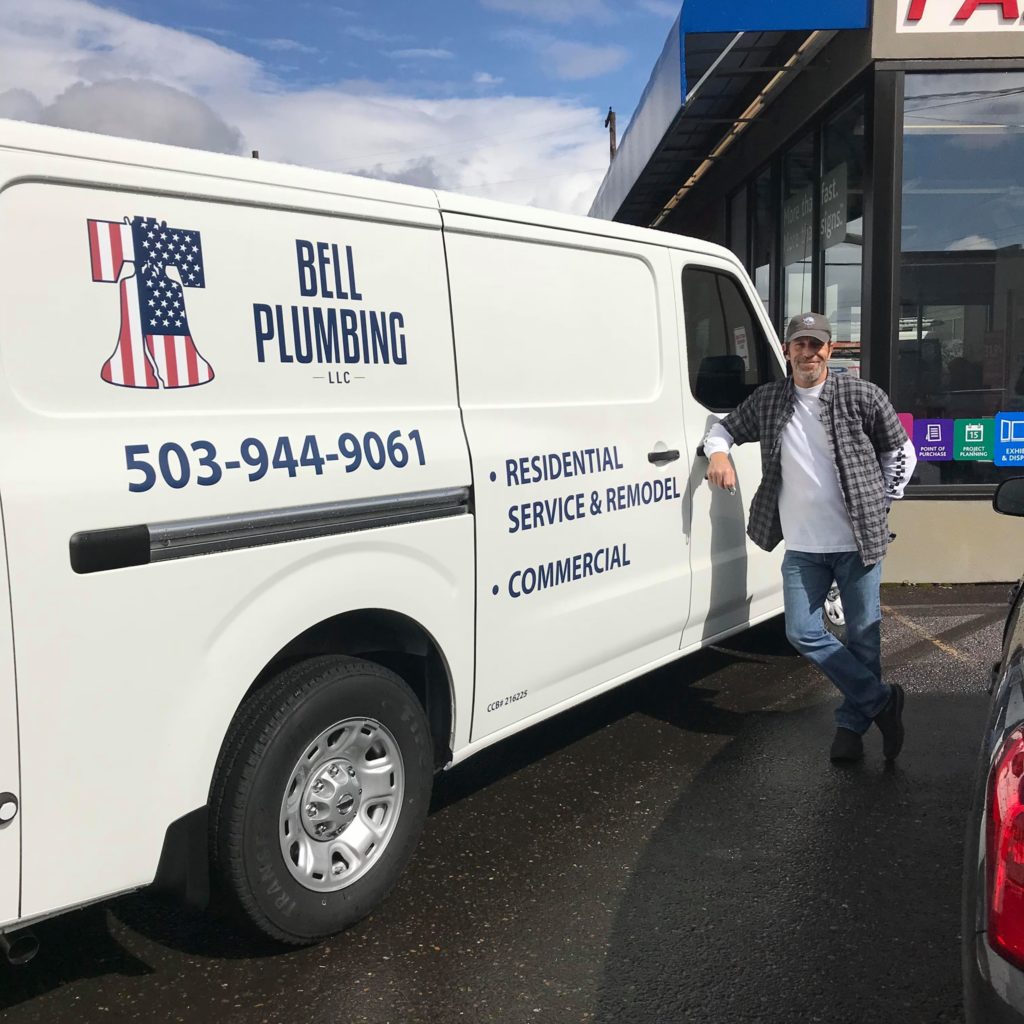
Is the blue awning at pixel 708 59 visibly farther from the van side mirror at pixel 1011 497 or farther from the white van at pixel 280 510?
the van side mirror at pixel 1011 497

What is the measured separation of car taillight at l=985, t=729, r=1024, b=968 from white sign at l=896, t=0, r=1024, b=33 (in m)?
7.13

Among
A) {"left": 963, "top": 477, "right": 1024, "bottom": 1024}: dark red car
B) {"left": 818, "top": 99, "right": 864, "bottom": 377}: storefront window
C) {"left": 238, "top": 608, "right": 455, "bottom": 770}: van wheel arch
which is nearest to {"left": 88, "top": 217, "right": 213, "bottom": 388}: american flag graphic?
{"left": 238, "top": 608, "right": 455, "bottom": 770}: van wheel arch

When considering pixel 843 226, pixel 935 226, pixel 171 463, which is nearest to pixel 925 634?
pixel 935 226

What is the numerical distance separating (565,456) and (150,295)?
161 cm

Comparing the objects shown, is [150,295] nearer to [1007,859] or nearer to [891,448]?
[1007,859]

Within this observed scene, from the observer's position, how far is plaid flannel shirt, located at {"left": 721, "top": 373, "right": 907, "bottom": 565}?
161 inches

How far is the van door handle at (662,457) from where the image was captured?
412 cm

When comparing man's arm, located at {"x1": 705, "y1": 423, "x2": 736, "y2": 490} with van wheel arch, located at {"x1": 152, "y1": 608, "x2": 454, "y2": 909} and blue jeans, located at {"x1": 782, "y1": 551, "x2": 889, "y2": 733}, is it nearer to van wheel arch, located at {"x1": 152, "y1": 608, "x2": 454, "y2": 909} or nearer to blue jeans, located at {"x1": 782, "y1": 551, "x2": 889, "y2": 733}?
blue jeans, located at {"x1": 782, "y1": 551, "x2": 889, "y2": 733}

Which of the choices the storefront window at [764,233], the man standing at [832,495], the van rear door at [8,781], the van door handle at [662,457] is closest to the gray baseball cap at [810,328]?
the man standing at [832,495]

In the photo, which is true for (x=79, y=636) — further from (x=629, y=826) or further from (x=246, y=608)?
(x=629, y=826)

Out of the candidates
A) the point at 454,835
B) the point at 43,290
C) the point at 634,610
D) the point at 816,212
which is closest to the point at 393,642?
the point at 454,835

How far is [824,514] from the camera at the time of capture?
419cm

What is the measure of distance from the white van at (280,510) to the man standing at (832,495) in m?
0.67

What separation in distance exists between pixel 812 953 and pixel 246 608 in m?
1.82
